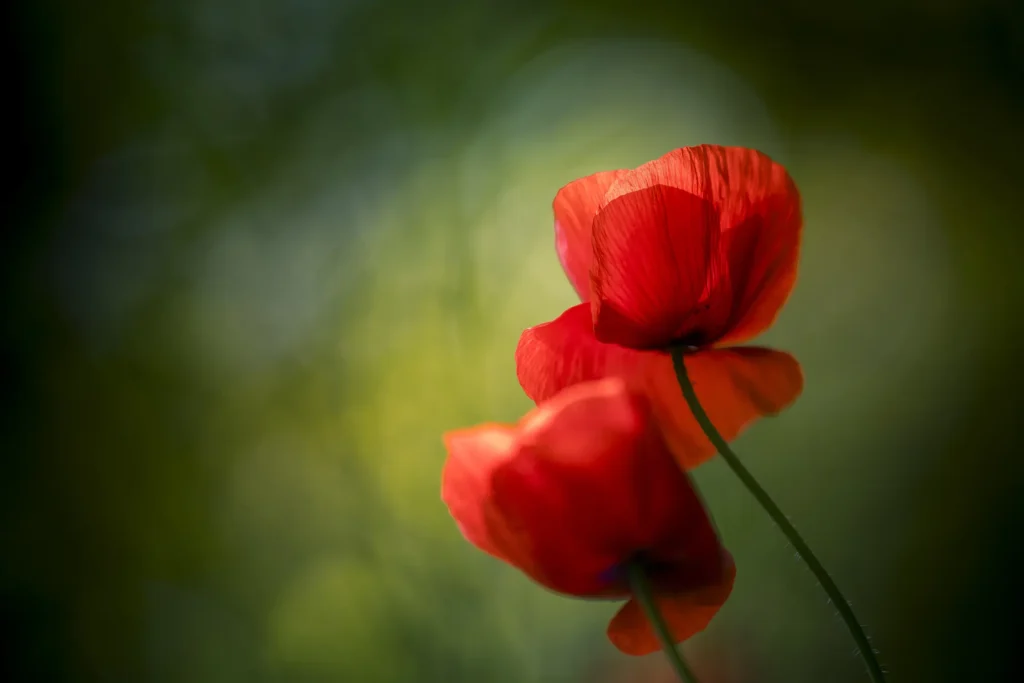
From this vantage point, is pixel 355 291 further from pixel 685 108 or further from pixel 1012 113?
pixel 1012 113

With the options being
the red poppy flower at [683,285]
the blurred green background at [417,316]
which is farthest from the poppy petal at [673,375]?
the blurred green background at [417,316]

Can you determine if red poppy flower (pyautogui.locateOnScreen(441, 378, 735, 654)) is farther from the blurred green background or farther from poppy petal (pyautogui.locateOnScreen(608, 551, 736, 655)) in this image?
the blurred green background

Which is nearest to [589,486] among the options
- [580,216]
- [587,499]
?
[587,499]

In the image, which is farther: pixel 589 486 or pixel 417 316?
pixel 417 316

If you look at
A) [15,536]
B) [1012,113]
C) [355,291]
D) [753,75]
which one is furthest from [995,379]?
[15,536]

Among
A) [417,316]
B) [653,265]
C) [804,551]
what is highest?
[417,316]

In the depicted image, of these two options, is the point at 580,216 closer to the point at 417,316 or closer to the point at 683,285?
the point at 683,285

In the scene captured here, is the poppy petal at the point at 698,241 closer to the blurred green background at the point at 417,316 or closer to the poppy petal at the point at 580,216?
the poppy petal at the point at 580,216

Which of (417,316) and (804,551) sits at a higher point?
(417,316)

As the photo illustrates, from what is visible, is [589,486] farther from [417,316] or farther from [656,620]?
[417,316]
